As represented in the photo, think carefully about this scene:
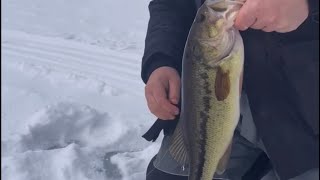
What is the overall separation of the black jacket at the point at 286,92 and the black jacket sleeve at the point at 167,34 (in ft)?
1.31

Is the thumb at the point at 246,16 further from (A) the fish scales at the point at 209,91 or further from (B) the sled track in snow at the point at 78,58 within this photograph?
(B) the sled track in snow at the point at 78,58

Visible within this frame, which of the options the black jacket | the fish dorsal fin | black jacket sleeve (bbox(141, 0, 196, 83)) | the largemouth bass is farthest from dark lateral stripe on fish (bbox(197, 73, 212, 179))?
black jacket sleeve (bbox(141, 0, 196, 83))

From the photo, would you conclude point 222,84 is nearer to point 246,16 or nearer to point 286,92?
point 246,16

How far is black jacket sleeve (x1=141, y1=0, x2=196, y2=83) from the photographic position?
223 centimetres

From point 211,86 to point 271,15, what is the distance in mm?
269

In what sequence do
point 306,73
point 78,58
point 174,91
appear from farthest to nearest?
point 78,58 → point 174,91 → point 306,73

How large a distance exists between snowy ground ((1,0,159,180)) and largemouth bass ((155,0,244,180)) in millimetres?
1291

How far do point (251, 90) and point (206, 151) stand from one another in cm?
36

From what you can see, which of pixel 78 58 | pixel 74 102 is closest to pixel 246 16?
pixel 74 102

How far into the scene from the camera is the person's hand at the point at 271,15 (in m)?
1.50

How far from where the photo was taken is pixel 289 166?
195 cm

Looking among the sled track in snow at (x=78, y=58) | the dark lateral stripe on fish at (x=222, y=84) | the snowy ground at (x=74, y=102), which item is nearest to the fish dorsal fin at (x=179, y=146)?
the dark lateral stripe on fish at (x=222, y=84)

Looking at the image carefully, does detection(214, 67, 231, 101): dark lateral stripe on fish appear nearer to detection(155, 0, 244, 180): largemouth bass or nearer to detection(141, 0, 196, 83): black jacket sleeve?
detection(155, 0, 244, 180): largemouth bass

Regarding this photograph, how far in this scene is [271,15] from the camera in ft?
5.04
